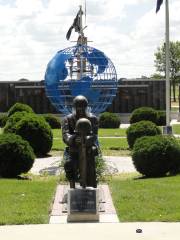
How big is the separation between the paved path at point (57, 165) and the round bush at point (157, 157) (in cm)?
227

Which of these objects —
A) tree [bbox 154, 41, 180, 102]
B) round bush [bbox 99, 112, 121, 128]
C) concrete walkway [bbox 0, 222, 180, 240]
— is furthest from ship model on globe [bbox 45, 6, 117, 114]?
tree [bbox 154, 41, 180, 102]

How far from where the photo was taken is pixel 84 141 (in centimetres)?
1014

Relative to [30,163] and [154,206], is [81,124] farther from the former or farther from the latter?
[30,163]

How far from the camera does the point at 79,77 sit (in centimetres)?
1902

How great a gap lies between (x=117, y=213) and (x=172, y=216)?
93 centimetres

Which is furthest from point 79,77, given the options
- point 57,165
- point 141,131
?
point 141,131

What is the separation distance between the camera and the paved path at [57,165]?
60.5 feet

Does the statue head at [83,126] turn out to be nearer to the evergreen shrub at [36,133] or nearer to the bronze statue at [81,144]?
the bronze statue at [81,144]

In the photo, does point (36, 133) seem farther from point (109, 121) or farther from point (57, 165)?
point (109, 121)

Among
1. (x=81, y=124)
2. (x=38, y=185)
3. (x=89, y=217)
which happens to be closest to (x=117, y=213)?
(x=89, y=217)

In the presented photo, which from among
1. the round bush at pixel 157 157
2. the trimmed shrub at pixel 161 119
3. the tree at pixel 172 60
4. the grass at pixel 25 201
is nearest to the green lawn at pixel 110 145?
the round bush at pixel 157 157

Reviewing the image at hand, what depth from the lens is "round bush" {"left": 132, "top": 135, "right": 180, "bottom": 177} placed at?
50.8ft

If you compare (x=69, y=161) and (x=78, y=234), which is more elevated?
(x=69, y=161)

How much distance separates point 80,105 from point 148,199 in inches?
87.7
